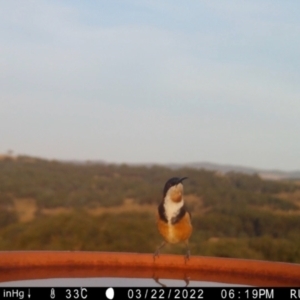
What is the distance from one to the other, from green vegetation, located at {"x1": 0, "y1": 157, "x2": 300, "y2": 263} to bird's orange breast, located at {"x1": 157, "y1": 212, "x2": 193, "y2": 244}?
10.2 ft

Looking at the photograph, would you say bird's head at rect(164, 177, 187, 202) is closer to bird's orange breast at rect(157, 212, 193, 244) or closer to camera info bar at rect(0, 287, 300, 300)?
bird's orange breast at rect(157, 212, 193, 244)

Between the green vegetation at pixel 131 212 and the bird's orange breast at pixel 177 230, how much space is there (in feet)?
10.2

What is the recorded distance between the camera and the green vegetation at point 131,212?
653 cm

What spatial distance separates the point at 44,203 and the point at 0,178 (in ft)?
3.91

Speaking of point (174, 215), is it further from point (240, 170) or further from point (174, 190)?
point (240, 170)

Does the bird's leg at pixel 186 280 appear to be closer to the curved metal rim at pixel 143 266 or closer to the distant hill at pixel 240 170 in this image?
the curved metal rim at pixel 143 266

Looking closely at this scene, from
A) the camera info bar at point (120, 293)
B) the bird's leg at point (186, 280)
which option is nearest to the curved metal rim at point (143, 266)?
the bird's leg at point (186, 280)

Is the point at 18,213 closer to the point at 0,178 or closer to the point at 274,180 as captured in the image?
the point at 0,178

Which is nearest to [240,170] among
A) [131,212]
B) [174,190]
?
[131,212]

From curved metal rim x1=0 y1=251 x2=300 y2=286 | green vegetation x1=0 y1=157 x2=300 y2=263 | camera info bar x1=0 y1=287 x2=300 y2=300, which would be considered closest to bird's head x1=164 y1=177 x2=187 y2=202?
curved metal rim x1=0 y1=251 x2=300 y2=286

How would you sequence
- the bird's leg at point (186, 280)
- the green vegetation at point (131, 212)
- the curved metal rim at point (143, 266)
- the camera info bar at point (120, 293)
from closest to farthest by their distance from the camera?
the camera info bar at point (120, 293)
the bird's leg at point (186, 280)
the curved metal rim at point (143, 266)
the green vegetation at point (131, 212)

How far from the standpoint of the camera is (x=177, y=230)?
2.02 metres

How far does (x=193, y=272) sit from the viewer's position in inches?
79.4

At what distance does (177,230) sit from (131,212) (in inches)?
228
